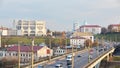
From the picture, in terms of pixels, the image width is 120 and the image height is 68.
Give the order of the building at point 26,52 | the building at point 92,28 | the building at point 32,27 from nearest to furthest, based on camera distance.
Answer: the building at point 26,52 → the building at point 32,27 → the building at point 92,28

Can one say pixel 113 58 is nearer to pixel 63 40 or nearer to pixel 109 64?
pixel 109 64

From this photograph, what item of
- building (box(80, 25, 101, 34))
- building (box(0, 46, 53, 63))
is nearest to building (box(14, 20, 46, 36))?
building (box(80, 25, 101, 34))

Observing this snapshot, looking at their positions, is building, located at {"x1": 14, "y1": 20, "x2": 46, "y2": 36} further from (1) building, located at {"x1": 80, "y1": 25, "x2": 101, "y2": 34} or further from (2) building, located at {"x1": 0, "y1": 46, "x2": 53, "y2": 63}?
(2) building, located at {"x1": 0, "y1": 46, "x2": 53, "y2": 63}

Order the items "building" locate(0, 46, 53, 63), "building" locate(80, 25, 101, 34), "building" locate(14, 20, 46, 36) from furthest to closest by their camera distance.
Answer: 1. "building" locate(80, 25, 101, 34)
2. "building" locate(14, 20, 46, 36)
3. "building" locate(0, 46, 53, 63)

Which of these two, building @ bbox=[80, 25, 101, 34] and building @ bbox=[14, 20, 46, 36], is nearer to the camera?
building @ bbox=[14, 20, 46, 36]

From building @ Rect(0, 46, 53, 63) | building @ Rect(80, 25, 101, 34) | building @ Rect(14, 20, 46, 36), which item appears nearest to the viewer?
building @ Rect(0, 46, 53, 63)

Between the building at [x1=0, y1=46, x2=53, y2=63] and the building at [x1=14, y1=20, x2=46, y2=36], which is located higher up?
the building at [x1=14, y1=20, x2=46, y2=36]

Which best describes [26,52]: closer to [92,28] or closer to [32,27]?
[32,27]

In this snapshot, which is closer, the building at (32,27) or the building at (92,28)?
the building at (32,27)

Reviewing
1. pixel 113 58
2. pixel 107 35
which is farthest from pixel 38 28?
pixel 113 58

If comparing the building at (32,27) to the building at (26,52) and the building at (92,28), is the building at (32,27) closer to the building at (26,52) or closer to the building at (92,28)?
the building at (92,28)

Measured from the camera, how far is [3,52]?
56.1 m

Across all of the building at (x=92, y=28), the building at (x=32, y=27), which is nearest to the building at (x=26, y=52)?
the building at (x=32, y=27)

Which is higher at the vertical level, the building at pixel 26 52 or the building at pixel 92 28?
the building at pixel 92 28
